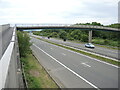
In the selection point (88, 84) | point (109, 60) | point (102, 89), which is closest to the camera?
point (102, 89)

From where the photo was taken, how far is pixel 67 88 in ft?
39.3

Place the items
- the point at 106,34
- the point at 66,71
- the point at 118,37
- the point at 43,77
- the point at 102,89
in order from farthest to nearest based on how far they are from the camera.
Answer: the point at 106,34
the point at 118,37
the point at 66,71
the point at 43,77
the point at 102,89

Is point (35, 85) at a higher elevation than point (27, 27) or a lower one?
lower

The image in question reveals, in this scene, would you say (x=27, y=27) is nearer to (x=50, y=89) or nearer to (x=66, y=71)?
(x=66, y=71)

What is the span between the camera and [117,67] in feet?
57.8

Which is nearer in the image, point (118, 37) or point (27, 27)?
point (27, 27)

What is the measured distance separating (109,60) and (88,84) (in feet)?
31.0

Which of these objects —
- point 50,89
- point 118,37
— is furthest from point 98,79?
point 118,37

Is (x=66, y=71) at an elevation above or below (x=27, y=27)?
below

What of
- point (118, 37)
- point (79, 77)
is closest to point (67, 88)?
point (79, 77)

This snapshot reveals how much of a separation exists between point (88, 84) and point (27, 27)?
41.2 m

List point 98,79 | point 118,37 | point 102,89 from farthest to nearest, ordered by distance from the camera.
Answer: point 118,37, point 98,79, point 102,89

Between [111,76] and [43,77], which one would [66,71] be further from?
[111,76]

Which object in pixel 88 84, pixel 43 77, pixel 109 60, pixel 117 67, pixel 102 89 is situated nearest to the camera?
pixel 102 89
